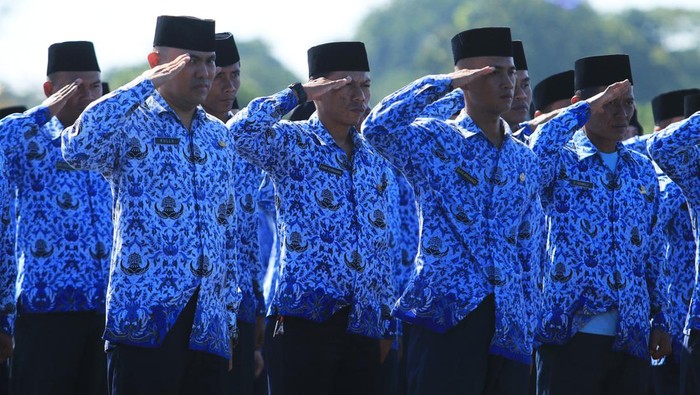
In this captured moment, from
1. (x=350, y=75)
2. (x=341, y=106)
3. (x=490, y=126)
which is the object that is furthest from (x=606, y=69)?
(x=341, y=106)

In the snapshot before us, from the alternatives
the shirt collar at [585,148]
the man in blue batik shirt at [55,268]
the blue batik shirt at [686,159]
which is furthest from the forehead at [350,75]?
the blue batik shirt at [686,159]

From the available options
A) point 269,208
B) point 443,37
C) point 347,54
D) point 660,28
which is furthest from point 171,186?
point 443,37

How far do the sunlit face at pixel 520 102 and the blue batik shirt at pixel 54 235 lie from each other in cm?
326

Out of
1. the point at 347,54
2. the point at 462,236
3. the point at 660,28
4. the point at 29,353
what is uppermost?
the point at 660,28

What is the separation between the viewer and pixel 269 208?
35.2ft

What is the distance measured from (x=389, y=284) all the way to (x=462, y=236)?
86 centimetres

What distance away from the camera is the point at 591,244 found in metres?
8.87

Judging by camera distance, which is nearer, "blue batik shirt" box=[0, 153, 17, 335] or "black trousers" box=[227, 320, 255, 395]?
"blue batik shirt" box=[0, 153, 17, 335]

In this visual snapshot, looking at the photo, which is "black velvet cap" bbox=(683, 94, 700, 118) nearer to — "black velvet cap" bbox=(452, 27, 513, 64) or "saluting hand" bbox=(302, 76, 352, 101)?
"black velvet cap" bbox=(452, 27, 513, 64)

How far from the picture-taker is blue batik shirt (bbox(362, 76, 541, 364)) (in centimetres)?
780

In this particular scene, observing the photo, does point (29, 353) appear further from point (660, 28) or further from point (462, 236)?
point (660, 28)

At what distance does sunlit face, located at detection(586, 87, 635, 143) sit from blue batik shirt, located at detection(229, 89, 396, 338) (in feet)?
5.13

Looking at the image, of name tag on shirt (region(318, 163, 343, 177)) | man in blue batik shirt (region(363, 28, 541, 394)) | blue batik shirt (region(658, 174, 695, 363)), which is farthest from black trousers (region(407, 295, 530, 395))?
blue batik shirt (region(658, 174, 695, 363))

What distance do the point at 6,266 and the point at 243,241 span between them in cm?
152
